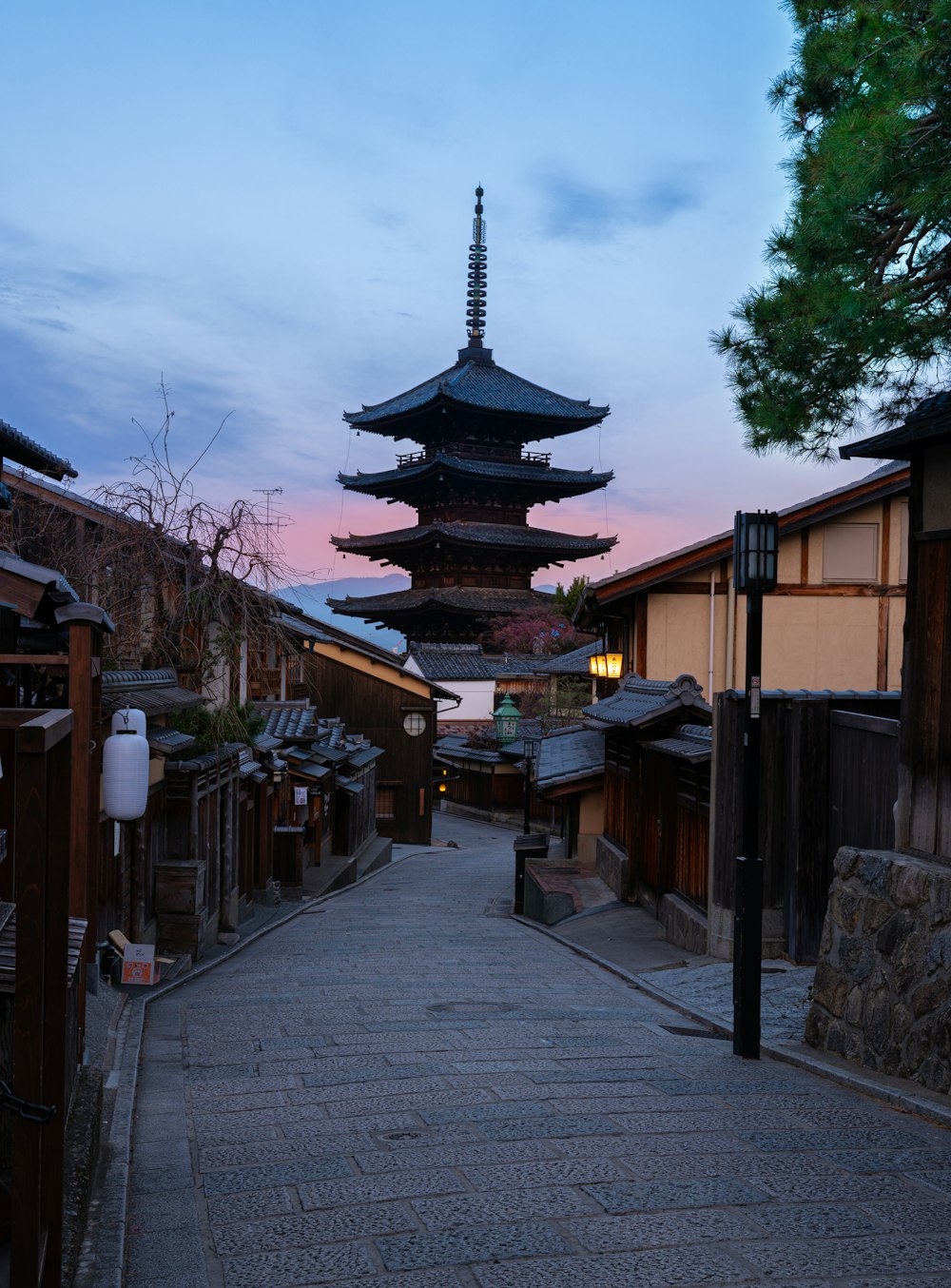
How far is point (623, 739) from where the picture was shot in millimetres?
20562

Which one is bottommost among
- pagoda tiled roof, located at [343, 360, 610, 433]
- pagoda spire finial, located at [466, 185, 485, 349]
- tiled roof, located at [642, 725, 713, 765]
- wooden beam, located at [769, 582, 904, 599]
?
tiled roof, located at [642, 725, 713, 765]

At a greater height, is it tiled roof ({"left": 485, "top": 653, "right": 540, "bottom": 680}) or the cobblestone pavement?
tiled roof ({"left": 485, "top": 653, "right": 540, "bottom": 680})

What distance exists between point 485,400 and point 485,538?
6764mm

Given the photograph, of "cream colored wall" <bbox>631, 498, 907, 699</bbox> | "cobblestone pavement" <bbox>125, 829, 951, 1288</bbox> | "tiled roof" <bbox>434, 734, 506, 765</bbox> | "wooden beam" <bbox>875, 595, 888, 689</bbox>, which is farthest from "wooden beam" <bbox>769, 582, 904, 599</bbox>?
"tiled roof" <bbox>434, 734, 506, 765</bbox>

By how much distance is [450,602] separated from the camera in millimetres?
53250

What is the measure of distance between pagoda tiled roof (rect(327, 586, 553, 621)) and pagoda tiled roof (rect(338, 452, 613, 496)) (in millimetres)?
5220

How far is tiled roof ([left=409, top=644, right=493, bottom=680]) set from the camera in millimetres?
52938

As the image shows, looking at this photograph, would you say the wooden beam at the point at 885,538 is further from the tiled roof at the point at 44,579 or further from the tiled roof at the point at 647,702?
the tiled roof at the point at 44,579

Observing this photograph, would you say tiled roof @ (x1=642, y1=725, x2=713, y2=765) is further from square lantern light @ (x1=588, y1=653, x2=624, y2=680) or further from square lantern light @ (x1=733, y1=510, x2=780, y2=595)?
square lantern light @ (x1=588, y1=653, x2=624, y2=680)

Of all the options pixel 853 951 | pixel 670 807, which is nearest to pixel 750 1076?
pixel 853 951

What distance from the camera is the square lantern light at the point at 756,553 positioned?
8.86 meters

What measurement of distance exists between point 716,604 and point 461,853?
19150 millimetres

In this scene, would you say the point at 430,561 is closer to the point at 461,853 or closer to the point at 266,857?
the point at 461,853

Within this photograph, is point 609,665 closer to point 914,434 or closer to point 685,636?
point 685,636
